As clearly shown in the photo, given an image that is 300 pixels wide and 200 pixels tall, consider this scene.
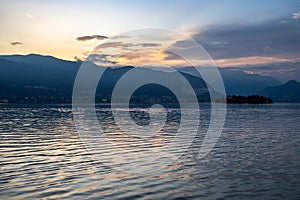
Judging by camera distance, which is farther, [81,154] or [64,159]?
[81,154]

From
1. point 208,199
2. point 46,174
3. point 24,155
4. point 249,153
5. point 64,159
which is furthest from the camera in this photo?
point 249,153

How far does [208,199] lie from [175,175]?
579cm

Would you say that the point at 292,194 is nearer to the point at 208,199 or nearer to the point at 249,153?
the point at 208,199

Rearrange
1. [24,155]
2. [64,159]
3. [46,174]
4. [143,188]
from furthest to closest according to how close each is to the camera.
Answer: [24,155], [64,159], [46,174], [143,188]

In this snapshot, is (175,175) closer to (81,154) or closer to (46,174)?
(46,174)

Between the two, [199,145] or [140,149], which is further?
[199,145]

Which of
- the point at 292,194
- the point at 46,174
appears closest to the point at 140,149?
the point at 46,174

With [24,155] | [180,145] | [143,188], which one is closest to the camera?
[143,188]

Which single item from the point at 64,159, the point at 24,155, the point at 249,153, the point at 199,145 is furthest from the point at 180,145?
the point at 24,155

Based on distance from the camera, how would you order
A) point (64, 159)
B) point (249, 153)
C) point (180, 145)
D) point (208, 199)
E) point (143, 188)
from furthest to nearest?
1. point (180, 145)
2. point (249, 153)
3. point (64, 159)
4. point (143, 188)
5. point (208, 199)

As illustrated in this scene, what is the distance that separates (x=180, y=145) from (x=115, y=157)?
474 inches

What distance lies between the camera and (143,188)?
21484 mm

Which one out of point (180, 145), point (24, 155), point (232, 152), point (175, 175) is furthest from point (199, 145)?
point (24, 155)

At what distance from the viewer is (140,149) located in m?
38.4
